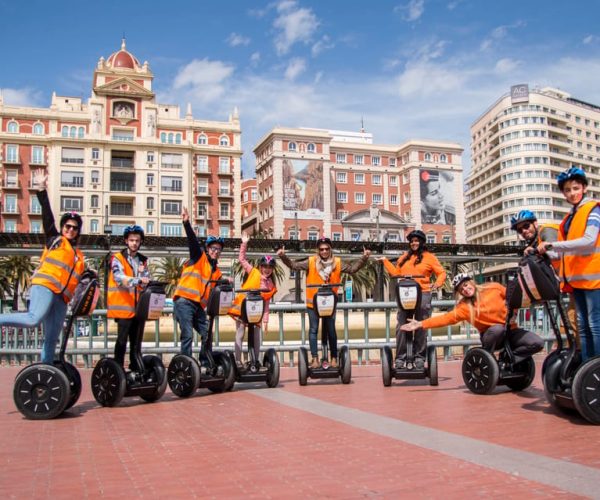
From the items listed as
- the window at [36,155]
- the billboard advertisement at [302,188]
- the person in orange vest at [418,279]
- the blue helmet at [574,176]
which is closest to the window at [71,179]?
the window at [36,155]

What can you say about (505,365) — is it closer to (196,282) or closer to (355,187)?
(196,282)

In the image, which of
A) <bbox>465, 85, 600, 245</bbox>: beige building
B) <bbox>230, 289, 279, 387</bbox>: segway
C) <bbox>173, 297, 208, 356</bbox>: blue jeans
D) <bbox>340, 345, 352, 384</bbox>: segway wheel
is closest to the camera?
<bbox>173, 297, 208, 356</bbox>: blue jeans

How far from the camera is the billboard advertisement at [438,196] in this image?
90688mm

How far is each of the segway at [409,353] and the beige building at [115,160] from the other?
57.5 meters

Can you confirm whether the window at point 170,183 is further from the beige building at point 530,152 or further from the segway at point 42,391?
the segway at point 42,391

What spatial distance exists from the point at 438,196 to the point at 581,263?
88364 millimetres

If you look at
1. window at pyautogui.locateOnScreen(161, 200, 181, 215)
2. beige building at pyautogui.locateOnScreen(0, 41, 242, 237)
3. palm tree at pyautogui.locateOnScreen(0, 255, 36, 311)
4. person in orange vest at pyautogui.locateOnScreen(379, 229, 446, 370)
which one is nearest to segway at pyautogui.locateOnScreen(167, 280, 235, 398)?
person in orange vest at pyautogui.locateOnScreen(379, 229, 446, 370)

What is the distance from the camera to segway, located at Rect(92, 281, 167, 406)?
6.98 meters

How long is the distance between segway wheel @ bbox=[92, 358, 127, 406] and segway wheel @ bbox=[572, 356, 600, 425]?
182 inches

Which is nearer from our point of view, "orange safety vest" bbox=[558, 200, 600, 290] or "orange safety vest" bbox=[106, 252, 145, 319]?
"orange safety vest" bbox=[558, 200, 600, 290]

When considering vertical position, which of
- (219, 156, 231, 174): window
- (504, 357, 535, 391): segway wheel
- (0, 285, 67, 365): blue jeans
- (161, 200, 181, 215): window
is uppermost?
(219, 156, 231, 174): window

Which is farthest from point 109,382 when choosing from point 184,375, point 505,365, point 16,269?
point 16,269

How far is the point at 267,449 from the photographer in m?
4.76

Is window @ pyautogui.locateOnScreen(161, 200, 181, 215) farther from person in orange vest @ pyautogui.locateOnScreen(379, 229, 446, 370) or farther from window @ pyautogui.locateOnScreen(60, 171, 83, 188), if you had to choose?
person in orange vest @ pyautogui.locateOnScreen(379, 229, 446, 370)
